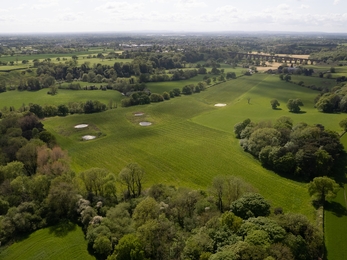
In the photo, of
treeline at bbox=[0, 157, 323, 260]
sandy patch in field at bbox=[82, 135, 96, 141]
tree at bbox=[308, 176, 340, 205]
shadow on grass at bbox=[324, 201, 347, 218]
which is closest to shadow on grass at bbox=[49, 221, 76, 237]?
treeline at bbox=[0, 157, 323, 260]

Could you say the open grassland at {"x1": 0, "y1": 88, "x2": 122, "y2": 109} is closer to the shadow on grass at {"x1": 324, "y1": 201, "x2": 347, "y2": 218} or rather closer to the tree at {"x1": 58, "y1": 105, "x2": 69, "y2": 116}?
the tree at {"x1": 58, "y1": 105, "x2": 69, "y2": 116}

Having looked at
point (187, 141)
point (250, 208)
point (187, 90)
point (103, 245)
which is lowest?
point (187, 141)

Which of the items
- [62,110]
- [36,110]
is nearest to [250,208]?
[62,110]

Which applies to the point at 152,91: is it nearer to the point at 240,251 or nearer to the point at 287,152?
the point at 287,152

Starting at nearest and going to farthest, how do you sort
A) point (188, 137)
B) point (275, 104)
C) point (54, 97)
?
1. point (188, 137)
2. point (275, 104)
3. point (54, 97)

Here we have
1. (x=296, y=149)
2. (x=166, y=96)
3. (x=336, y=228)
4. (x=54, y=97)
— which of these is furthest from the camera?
(x=166, y=96)

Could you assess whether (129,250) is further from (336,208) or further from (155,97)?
(155,97)

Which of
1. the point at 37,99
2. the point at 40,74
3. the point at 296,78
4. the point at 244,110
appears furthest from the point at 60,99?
the point at 296,78
